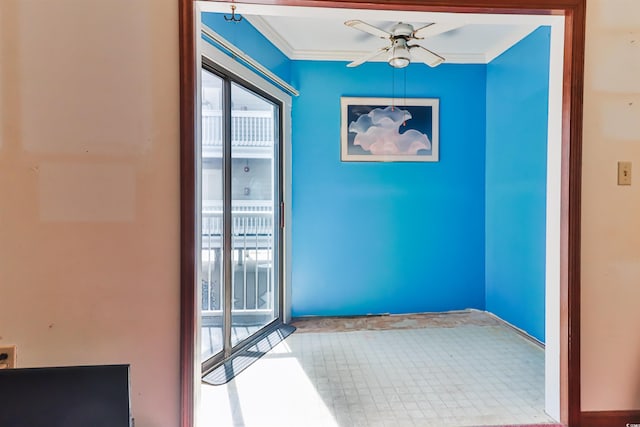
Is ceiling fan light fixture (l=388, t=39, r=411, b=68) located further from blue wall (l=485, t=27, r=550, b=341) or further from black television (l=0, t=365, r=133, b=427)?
black television (l=0, t=365, r=133, b=427)

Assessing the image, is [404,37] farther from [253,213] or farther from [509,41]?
[253,213]

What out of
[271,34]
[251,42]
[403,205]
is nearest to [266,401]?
[403,205]

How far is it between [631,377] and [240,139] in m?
2.78

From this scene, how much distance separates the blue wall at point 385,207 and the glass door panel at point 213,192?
92 centimetres

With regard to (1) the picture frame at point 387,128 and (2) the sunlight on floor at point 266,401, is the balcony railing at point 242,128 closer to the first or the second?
(1) the picture frame at point 387,128

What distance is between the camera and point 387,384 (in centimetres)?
209

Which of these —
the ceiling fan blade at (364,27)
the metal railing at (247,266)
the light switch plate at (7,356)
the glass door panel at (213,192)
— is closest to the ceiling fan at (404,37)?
the ceiling fan blade at (364,27)

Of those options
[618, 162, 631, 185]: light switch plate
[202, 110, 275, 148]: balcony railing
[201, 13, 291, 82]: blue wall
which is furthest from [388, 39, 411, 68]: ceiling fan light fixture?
[618, 162, 631, 185]: light switch plate

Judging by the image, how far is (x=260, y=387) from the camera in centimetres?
206

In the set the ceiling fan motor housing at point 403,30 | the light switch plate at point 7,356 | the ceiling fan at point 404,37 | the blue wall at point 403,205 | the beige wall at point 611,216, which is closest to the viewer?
the light switch plate at point 7,356

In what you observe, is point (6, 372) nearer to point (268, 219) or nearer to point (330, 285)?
point (268, 219)

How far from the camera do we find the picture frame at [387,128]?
3.28 meters

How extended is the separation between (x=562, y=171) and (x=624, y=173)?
28 cm

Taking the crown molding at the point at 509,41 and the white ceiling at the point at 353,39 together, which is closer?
the white ceiling at the point at 353,39
